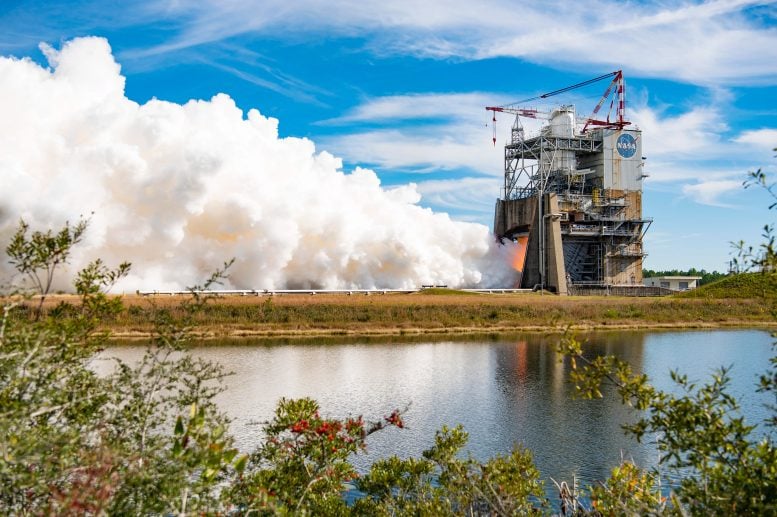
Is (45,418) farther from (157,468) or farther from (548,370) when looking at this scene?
(548,370)

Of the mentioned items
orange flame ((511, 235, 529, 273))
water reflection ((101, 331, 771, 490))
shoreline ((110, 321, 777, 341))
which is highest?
orange flame ((511, 235, 529, 273))

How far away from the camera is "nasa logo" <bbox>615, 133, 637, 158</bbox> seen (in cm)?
7950

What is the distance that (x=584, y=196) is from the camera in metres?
77.8

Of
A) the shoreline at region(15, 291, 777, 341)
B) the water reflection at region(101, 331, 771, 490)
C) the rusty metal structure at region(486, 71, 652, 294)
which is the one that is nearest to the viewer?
the water reflection at region(101, 331, 771, 490)

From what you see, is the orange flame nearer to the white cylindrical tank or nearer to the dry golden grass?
the white cylindrical tank

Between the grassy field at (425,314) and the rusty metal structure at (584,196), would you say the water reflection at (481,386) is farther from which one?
the rusty metal structure at (584,196)

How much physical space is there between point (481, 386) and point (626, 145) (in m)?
57.3

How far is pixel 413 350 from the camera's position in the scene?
144 ft

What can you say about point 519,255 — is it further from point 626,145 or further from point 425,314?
point 425,314

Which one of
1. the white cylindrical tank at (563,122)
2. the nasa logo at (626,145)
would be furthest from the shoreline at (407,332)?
the white cylindrical tank at (563,122)

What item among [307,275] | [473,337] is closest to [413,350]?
[473,337]

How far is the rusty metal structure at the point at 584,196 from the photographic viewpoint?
77062 millimetres

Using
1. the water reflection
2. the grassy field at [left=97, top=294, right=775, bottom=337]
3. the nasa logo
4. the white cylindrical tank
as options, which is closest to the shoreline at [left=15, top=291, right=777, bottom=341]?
the grassy field at [left=97, top=294, right=775, bottom=337]

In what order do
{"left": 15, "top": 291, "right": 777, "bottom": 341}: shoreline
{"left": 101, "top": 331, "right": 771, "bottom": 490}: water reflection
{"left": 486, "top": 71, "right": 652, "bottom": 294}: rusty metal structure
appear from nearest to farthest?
1. {"left": 101, "top": 331, "right": 771, "bottom": 490}: water reflection
2. {"left": 15, "top": 291, "right": 777, "bottom": 341}: shoreline
3. {"left": 486, "top": 71, "right": 652, "bottom": 294}: rusty metal structure
